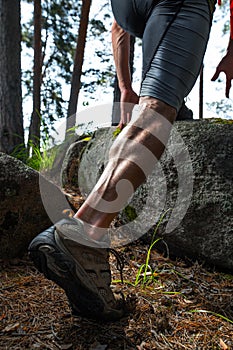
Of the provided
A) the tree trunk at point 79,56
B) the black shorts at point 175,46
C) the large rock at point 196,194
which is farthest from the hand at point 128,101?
the tree trunk at point 79,56

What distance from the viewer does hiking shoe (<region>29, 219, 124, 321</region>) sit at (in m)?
1.18

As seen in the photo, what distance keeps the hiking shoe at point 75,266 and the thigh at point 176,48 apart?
0.59 meters

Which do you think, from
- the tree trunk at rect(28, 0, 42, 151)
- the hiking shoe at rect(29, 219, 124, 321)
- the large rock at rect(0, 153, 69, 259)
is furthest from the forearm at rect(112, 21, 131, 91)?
the tree trunk at rect(28, 0, 42, 151)

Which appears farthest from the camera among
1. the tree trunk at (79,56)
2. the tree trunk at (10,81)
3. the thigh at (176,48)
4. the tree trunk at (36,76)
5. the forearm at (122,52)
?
the tree trunk at (36,76)

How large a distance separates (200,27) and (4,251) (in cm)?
154

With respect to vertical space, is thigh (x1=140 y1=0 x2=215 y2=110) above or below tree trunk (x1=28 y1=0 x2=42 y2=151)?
above

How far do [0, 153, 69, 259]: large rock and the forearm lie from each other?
77 cm

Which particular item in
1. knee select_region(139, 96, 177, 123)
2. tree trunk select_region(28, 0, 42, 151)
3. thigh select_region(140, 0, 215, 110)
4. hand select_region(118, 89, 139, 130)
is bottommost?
tree trunk select_region(28, 0, 42, 151)

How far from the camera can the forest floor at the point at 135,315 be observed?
1.27 meters

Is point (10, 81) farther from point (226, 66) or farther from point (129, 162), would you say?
point (129, 162)

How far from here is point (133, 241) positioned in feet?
7.69

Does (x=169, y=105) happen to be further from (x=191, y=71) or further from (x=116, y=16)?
(x=116, y=16)

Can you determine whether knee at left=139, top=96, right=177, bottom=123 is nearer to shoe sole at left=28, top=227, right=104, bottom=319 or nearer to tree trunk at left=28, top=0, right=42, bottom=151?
shoe sole at left=28, top=227, right=104, bottom=319

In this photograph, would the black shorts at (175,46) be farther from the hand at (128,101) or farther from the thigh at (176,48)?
the hand at (128,101)
